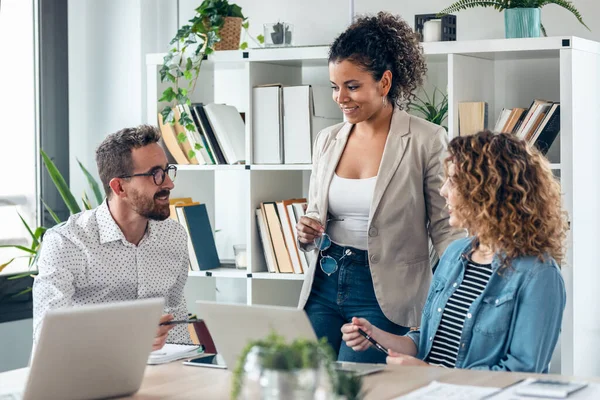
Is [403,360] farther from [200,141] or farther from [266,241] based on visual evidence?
[200,141]

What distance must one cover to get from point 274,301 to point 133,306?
2.03 m

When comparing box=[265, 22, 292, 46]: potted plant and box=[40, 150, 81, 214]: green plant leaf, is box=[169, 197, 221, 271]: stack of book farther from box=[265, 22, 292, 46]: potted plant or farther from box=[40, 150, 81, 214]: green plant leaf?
box=[265, 22, 292, 46]: potted plant

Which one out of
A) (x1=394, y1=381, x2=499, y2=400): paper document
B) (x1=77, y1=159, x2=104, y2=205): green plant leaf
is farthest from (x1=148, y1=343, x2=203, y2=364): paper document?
(x1=77, y1=159, x2=104, y2=205): green plant leaf

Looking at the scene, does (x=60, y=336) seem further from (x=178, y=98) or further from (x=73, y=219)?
(x=178, y=98)

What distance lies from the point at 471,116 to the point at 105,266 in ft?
4.79

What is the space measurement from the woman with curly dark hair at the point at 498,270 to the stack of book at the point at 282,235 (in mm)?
1331

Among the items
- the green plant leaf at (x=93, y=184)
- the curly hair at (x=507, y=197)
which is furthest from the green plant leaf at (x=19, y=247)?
the curly hair at (x=507, y=197)

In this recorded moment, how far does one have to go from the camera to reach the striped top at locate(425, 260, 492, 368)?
2.06 m

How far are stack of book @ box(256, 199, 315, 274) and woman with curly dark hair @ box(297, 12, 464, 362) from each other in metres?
0.75

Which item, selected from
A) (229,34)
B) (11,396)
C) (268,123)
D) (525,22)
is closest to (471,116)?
(525,22)

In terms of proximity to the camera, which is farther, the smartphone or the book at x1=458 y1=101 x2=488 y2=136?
the book at x1=458 y1=101 x2=488 y2=136

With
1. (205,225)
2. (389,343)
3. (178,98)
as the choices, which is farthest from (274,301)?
(389,343)

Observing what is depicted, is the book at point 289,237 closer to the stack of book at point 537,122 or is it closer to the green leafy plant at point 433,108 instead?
the green leafy plant at point 433,108

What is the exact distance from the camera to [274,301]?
143 inches
